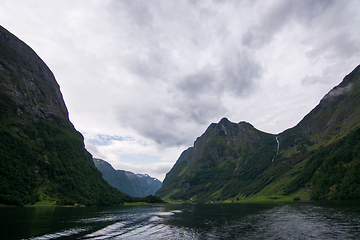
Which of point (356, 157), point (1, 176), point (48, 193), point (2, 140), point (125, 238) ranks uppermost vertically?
point (2, 140)

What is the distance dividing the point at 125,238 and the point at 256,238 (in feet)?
100.0

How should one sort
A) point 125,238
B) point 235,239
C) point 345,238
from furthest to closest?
point 125,238 < point 235,239 < point 345,238

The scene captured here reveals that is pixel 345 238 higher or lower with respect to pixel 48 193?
lower

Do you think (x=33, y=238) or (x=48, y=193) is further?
(x=48, y=193)

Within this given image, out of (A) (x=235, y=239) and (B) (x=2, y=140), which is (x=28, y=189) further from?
(A) (x=235, y=239)

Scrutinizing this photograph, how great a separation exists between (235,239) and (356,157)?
239193 millimetres

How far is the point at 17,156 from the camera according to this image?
178750 mm

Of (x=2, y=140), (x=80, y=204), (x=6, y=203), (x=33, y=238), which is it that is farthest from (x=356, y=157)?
(x=2, y=140)

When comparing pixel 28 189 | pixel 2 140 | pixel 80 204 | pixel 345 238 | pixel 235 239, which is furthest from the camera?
pixel 80 204

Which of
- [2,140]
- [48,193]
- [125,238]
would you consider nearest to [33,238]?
[125,238]

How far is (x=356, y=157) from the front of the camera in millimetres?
199000

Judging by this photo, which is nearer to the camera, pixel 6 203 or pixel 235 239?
pixel 235 239

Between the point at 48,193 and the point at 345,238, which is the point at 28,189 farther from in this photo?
the point at 345,238

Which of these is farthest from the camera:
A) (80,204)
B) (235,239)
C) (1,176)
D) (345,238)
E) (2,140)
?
(80,204)
